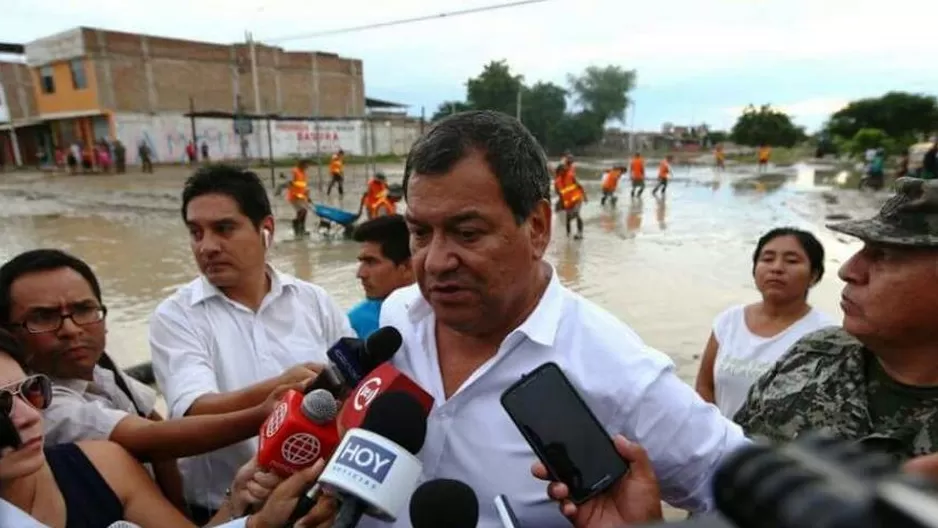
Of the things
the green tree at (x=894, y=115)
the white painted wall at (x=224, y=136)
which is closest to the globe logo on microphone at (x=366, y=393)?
the white painted wall at (x=224, y=136)

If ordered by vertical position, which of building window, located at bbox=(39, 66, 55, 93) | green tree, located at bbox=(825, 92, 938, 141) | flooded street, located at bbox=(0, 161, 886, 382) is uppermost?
building window, located at bbox=(39, 66, 55, 93)

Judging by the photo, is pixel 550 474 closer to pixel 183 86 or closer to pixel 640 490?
pixel 640 490

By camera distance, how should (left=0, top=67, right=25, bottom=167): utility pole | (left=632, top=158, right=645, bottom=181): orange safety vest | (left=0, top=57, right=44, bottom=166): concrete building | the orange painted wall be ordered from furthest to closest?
(left=0, top=57, right=44, bottom=166): concrete building, (left=0, top=67, right=25, bottom=167): utility pole, the orange painted wall, (left=632, top=158, right=645, bottom=181): orange safety vest

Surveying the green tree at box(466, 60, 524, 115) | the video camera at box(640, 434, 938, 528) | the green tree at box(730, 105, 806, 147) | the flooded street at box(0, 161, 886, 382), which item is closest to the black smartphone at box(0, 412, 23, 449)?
the video camera at box(640, 434, 938, 528)

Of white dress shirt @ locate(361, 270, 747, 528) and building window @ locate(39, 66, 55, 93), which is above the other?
building window @ locate(39, 66, 55, 93)

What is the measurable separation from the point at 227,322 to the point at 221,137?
32917 millimetres

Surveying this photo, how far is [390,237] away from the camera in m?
3.48

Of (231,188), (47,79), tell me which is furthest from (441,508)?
(47,79)

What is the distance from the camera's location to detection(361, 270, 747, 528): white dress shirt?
1344 millimetres

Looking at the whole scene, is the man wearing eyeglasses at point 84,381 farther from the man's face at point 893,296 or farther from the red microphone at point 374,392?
the man's face at point 893,296

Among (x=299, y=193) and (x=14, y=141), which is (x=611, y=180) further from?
(x=14, y=141)

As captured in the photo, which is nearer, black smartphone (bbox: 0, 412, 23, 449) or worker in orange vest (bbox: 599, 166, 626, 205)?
black smartphone (bbox: 0, 412, 23, 449)

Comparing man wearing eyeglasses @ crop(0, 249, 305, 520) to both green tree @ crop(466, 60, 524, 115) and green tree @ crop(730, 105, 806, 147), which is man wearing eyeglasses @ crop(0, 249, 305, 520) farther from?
green tree @ crop(730, 105, 806, 147)

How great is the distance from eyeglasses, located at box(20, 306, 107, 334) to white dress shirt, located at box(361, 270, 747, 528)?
52.8 inches
